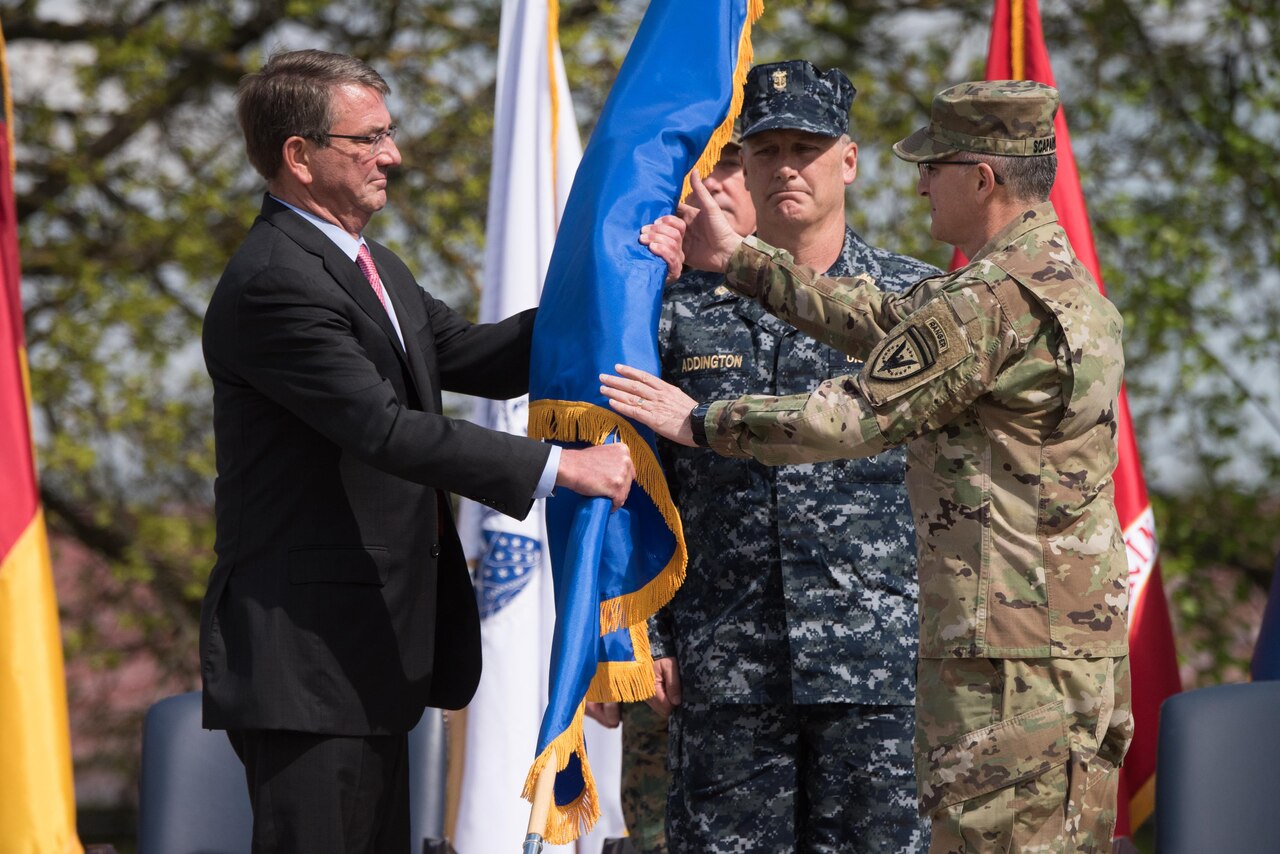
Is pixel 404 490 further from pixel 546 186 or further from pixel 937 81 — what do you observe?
pixel 937 81

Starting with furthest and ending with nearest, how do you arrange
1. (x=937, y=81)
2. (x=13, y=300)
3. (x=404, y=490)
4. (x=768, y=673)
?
1. (x=937, y=81)
2. (x=13, y=300)
3. (x=768, y=673)
4. (x=404, y=490)

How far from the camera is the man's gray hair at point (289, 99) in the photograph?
8.34ft

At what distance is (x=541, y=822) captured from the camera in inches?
95.7

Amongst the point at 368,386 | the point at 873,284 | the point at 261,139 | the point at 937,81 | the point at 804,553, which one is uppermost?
the point at 937,81

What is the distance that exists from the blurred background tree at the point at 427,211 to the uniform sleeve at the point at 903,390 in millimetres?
4126

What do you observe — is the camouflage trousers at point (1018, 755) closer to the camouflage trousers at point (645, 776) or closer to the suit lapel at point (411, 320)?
the suit lapel at point (411, 320)

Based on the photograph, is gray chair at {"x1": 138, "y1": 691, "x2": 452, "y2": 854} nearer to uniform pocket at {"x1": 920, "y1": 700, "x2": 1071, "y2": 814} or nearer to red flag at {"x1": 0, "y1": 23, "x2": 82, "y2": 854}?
red flag at {"x1": 0, "y1": 23, "x2": 82, "y2": 854}

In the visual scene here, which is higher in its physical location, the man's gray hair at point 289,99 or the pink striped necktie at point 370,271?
the man's gray hair at point 289,99

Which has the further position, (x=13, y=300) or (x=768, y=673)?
(x=13, y=300)

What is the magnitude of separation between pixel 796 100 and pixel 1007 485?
1041 millimetres

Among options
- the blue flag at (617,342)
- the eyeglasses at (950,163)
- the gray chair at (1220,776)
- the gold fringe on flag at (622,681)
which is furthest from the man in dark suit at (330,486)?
the gray chair at (1220,776)

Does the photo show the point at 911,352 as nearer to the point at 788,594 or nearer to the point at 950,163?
the point at 950,163

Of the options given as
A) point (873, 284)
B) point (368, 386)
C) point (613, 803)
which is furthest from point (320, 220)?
point (613, 803)

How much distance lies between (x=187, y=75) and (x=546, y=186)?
9.59 ft
